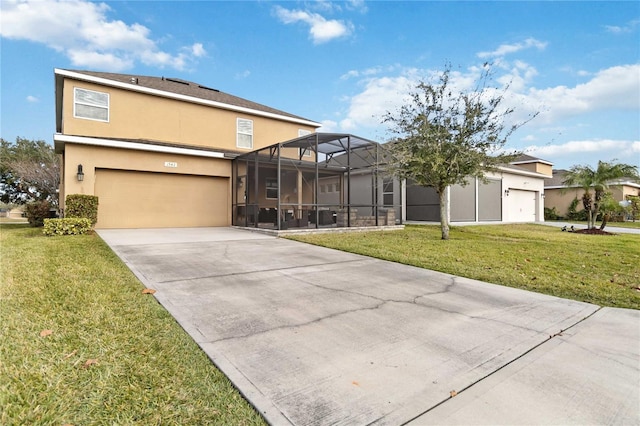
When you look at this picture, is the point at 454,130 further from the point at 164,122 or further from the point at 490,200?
the point at 164,122

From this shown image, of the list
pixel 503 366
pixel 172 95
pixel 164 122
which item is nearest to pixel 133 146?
pixel 164 122

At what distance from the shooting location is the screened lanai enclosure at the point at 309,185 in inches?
502

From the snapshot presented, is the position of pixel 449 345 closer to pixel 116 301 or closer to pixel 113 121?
pixel 116 301

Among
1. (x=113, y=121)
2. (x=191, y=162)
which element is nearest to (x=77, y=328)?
(x=191, y=162)

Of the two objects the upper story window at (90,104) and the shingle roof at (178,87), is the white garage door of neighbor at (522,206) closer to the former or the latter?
the shingle roof at (178,87)

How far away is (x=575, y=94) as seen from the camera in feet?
60.1

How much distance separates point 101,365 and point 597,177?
753 inches

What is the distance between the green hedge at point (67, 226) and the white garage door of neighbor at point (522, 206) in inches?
866

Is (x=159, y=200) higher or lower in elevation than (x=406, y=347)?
higher

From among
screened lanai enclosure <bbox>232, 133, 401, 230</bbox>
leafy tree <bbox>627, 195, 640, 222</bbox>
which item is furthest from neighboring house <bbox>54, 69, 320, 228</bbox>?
leafy tree <bbox>627, 195, 640, 222</bbox>

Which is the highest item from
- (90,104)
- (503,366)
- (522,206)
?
(90,104)

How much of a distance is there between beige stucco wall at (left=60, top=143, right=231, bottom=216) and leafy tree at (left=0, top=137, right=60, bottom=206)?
55.5ft

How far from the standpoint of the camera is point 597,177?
47.5 ft

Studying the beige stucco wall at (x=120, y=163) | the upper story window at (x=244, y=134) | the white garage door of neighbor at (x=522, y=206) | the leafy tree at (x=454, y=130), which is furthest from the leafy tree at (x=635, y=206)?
the beige stucco wall at (x=120, y=163)
